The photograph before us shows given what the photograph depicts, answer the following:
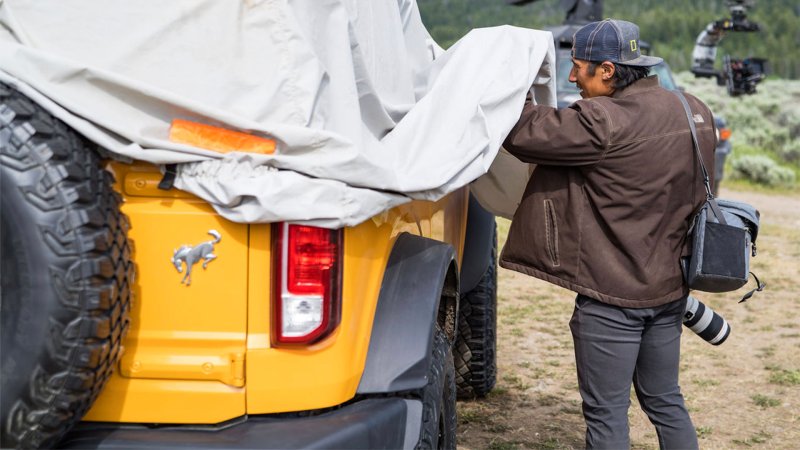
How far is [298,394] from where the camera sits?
2576 mm

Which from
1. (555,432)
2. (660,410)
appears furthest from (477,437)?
(660,410)

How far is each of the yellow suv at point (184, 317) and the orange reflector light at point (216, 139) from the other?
12 cm

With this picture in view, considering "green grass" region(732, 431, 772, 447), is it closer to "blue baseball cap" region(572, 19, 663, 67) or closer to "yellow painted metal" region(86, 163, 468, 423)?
"blue baseball cap" region(572, 19, 663, 67)

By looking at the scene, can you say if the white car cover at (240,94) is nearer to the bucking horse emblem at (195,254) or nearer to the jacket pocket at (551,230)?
the bucking horse emblem at (195,254)

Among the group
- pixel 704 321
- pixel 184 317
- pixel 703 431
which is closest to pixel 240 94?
pixel 184 317

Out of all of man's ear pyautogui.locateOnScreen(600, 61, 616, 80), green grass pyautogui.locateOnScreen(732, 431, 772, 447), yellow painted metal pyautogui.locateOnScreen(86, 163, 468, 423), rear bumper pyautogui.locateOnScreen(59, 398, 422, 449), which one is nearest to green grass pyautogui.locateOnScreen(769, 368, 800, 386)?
green grass pyautogui.locateOnScreen(732, 431, 772, 447)

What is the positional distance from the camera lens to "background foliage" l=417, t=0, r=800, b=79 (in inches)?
892

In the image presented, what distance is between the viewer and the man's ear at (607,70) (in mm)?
3484

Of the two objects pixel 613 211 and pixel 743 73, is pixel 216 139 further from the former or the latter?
pixel 743 73

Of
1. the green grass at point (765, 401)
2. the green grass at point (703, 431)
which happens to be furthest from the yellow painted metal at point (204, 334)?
the green grass at point (765, 401)

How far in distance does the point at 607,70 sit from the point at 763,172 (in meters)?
14.0

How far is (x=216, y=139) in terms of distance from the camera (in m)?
2.50

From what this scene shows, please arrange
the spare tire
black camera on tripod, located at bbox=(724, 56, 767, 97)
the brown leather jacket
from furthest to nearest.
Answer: black camera on tripod, located at bbox=(724, 56, 767, 97), the brown leather jacket, the spare tire

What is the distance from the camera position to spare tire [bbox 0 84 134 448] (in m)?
2.23
